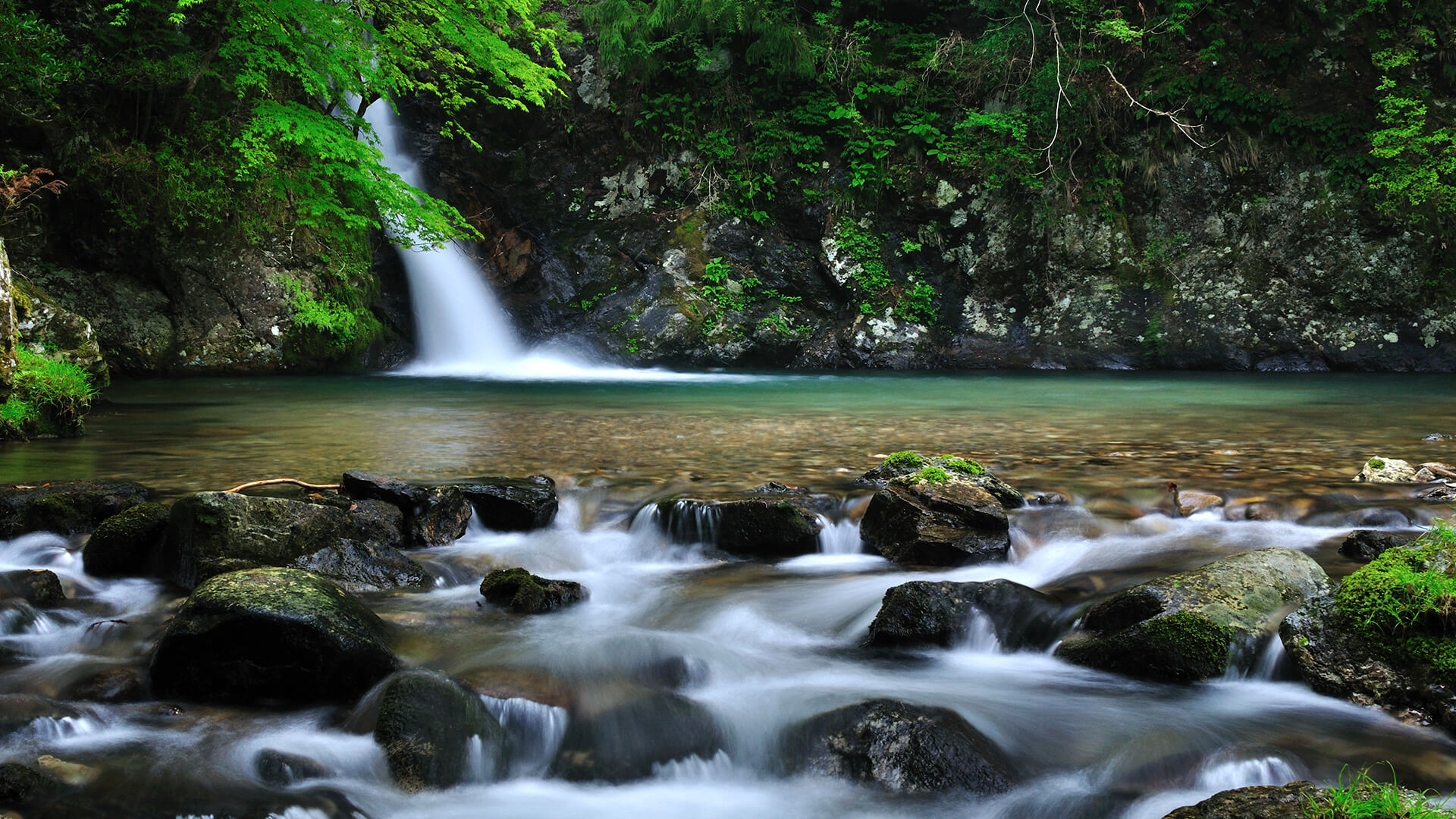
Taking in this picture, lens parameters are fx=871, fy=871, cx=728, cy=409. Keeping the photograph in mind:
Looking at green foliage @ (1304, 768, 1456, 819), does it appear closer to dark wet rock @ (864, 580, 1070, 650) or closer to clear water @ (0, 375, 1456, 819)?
clear water @ (0, 375, 1456, 819)

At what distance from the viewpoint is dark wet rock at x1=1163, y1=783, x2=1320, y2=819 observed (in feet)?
7.04

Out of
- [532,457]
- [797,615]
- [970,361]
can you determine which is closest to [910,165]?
[970,361]

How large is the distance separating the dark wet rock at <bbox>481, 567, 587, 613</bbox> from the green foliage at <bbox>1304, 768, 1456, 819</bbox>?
3.11 m

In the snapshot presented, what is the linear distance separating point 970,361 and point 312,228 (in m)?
12.1

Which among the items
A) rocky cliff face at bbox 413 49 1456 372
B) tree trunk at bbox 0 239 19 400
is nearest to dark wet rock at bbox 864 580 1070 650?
tree trunk at bbox 0 239 19 400

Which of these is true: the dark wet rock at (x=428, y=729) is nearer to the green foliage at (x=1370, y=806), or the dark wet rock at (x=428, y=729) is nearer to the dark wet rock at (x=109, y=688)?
the dark wet rock at (x=109, y=688)

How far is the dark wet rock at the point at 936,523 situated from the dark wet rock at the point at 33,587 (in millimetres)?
3985

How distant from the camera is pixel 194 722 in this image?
10.1 ft

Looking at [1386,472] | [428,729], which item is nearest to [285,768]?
[428,729]

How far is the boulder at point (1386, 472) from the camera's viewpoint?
5.39 meters

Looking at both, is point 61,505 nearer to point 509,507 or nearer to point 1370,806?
point 509,507

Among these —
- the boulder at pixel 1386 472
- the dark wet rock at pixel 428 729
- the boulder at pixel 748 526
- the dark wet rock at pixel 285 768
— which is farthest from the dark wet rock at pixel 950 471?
the dark wet rock at pixel 285 768

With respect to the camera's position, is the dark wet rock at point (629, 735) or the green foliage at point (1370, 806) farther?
the dark wet rock at point (629, 735)

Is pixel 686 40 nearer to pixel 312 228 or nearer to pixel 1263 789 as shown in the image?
pixel 312 228
